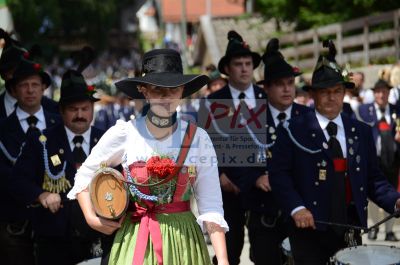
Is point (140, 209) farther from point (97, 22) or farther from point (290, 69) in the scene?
point (97, 22)

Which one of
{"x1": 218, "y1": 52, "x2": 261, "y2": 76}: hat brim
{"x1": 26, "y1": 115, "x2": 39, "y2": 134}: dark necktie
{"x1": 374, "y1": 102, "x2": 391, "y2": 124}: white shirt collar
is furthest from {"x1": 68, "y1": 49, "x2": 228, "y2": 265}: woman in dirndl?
{"x1": 374, "y1": 102, "x2": 391, "y2": 124}: white shirt collar

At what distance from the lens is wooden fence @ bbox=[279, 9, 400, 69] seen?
18.6 metres

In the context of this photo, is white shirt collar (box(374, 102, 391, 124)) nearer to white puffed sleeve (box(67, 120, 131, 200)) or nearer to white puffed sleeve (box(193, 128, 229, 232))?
white puffed sleeve (box(193, 128, 229, 232))

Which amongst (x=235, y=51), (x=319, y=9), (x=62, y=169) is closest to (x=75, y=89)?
(x=62, y=169)

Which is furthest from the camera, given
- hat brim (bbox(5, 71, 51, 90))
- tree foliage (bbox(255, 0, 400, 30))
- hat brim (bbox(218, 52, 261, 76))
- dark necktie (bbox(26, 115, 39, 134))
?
tree foliage (bbox(255, 0, 400, 30))

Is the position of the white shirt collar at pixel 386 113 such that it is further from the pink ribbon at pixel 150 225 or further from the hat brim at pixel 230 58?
the pink ribbon at pixel 150 225

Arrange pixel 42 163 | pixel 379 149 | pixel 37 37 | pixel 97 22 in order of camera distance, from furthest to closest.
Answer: pixel 97 22 < pixel 37 37 < pixel 379 149 < pixel 42 163

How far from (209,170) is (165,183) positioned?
0.25m

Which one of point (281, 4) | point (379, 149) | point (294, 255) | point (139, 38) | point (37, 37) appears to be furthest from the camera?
point (139, 38)

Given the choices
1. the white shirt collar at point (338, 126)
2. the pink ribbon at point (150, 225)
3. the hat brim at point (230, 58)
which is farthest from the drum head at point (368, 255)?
the hat brim at point (230, 58)

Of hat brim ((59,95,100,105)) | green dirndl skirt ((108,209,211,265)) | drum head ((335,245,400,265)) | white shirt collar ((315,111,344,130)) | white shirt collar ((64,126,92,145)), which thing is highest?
hat brim ((59,95,100,105))

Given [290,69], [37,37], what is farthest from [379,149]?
[37,37]

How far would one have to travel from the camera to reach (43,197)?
605 cm

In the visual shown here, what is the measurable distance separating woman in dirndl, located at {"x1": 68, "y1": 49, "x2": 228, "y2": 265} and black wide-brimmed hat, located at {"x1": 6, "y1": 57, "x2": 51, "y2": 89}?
3317mm
